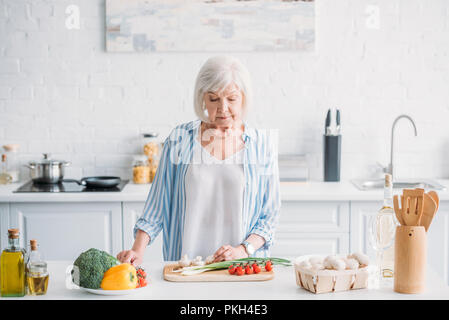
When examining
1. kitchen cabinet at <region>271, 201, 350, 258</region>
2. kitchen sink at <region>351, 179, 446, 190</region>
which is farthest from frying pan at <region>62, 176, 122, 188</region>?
kitchen sink at <region>351, 179, 446, 190</region>

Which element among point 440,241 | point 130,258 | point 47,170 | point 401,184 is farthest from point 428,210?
point 47,170

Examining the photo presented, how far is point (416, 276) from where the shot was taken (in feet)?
6.33

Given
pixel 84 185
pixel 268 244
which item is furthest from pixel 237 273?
pixel 84 185

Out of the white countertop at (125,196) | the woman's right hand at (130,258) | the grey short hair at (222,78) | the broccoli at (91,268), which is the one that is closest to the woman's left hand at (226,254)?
the woman's right hand at (130,258)

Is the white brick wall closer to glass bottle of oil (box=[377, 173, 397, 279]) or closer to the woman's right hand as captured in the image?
the woman's right hand

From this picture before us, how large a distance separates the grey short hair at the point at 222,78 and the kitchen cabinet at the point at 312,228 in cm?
146

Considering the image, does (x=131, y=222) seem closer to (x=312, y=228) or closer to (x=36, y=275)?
(x=312, y=228)

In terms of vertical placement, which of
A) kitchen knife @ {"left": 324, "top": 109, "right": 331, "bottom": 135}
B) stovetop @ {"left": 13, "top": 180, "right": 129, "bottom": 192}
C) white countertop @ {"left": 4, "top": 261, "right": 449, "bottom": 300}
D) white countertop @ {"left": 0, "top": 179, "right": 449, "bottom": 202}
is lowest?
white countertop @ {"left": 4, "top": 261, "right": 449, "bottom": 300}

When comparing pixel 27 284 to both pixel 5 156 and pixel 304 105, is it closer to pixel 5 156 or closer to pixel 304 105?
pixel 5 156

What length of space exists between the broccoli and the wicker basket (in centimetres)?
62

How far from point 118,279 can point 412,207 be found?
0.95 meters

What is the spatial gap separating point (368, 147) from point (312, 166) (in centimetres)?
41

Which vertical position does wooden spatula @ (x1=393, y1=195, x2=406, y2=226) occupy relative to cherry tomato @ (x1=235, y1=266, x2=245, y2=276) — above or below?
above

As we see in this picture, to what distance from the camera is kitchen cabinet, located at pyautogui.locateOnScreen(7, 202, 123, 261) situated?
12.4ft
